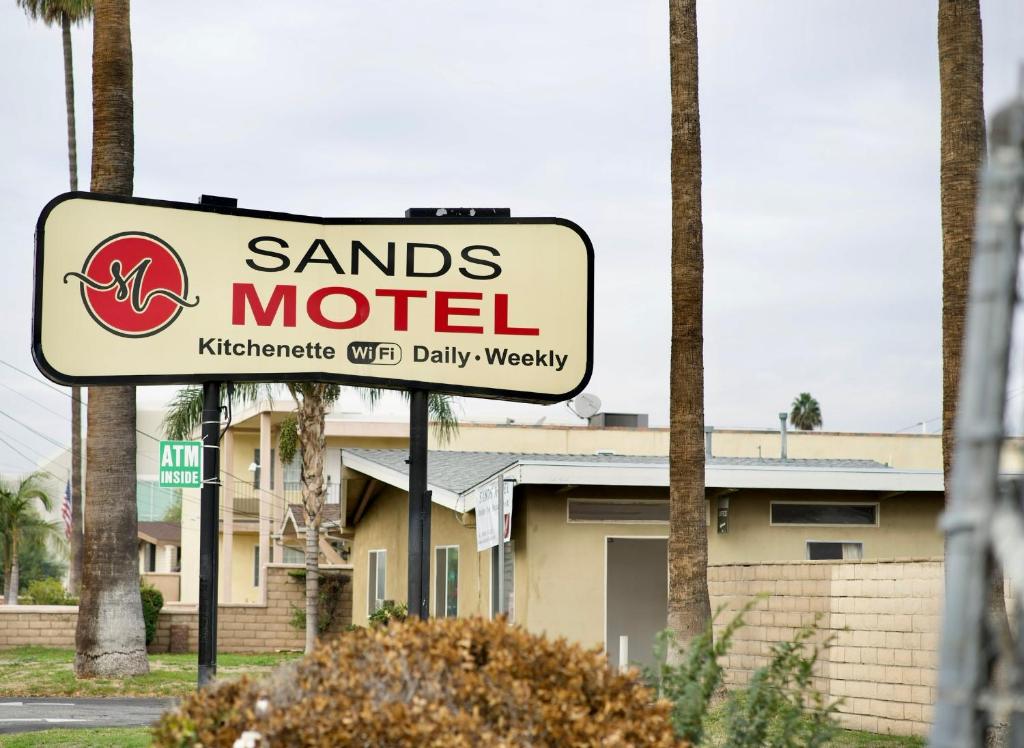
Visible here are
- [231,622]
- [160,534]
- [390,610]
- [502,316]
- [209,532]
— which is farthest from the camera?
[160,534]

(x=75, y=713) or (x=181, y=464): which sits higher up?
(x=181, y=464)

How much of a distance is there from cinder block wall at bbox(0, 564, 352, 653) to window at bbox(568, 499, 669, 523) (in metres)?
13.9

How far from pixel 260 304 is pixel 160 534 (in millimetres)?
50794

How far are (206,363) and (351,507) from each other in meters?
19.3

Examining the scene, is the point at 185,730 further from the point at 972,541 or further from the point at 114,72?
Result: the point at 114,72

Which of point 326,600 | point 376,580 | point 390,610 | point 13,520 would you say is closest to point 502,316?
point 390,610

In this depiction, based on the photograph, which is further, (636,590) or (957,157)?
(636,590)

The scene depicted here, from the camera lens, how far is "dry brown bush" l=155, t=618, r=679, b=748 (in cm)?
532

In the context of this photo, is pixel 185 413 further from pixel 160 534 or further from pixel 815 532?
pixel 160 534

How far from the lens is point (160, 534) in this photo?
196ft

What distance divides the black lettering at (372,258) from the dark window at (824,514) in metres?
11.4

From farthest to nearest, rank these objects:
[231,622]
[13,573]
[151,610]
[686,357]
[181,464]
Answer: [13,573]
[231,622]
[151,610]
[686,357]
[181,464]

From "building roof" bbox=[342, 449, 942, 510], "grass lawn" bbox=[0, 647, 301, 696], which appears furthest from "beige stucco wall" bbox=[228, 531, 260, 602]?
"building roof" bbox=[342, 449, 942, 510]

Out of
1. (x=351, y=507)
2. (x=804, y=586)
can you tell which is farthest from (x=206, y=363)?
(x=351, y=507)
